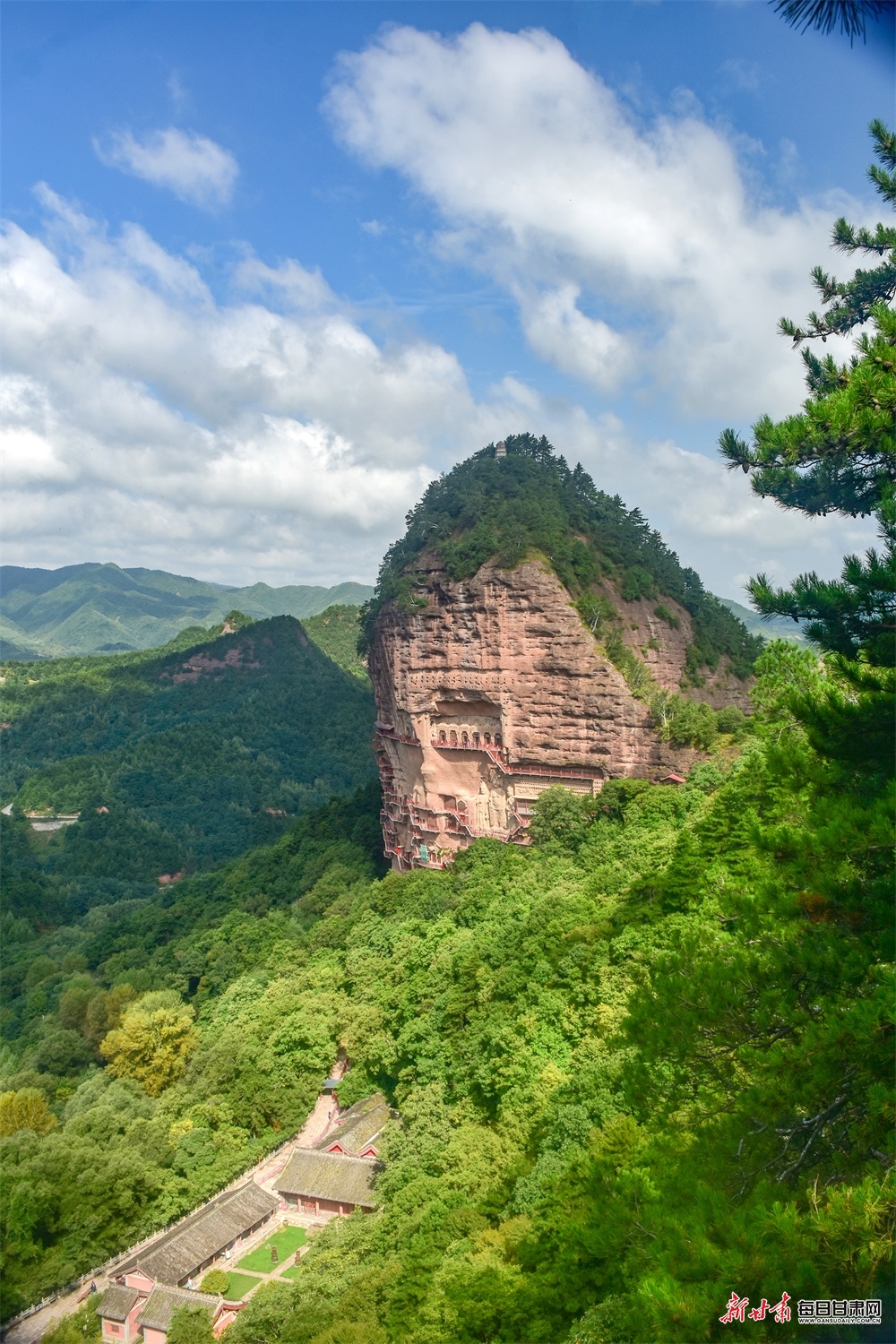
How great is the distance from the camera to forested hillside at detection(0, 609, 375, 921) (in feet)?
204

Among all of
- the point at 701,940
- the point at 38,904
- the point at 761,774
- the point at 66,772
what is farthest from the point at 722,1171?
the point at 66,772

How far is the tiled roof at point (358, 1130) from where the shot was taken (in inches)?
953

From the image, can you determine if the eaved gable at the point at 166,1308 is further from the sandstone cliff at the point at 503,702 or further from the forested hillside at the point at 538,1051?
the sandstone cliff at the point at 503,702

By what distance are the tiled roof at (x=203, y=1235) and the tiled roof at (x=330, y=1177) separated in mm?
794

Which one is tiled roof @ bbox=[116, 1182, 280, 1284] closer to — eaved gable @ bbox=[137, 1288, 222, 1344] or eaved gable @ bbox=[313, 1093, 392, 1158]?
eaved gable @ bbox=[137, 1288, 222, 1344]

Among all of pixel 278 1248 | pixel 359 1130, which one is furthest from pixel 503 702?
pixel 278 1248

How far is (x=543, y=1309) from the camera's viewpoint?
11.5 metres

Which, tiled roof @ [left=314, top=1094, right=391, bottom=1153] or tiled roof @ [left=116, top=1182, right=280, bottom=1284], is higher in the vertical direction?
tiled roof @ [left=314, top=1094, right=391, bottom=1153]

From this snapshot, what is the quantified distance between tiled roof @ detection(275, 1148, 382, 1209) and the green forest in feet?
6.25

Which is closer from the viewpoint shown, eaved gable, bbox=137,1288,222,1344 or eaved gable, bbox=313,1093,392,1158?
eaved gable, bbox=137,1288,222,1344

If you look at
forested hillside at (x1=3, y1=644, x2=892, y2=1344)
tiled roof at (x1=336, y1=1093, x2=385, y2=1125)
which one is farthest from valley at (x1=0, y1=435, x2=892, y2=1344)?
tiled roof at (x1=336, y1=1093, x2=385, y2=1125)

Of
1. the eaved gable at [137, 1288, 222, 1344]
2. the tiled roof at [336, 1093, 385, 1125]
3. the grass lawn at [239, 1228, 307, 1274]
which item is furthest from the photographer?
the tiled roof at [336, 1093, 385, 1125]

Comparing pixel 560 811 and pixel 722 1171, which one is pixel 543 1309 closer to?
pixel 722 1171

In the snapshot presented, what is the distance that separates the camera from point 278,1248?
23.0m
